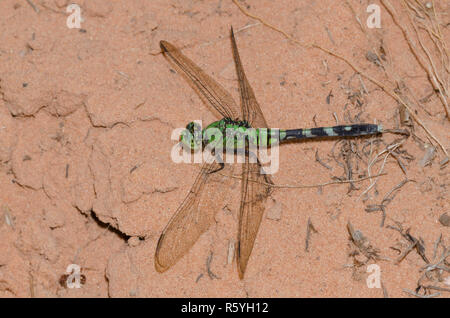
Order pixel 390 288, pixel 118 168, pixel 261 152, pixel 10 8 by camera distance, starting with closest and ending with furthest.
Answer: pixel 390 288
pixel 118 168
pixel 261 152
pixel 10 8

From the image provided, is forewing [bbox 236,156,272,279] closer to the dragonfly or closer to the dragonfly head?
the dragonfly

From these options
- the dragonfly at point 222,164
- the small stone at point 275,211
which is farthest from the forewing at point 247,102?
the small stone at point 275,211

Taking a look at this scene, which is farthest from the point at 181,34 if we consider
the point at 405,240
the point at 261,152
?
the point at 405,240

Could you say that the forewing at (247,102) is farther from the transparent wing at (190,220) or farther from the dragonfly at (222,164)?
the transparent wing at (190,220)

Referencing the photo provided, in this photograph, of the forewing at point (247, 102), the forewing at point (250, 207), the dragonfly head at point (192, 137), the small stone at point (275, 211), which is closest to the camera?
the forewing at point (250, 207)

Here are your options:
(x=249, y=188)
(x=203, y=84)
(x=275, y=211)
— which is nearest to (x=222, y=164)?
(x=249, y=188)

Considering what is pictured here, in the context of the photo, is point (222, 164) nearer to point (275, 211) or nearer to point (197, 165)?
point (197, 165)

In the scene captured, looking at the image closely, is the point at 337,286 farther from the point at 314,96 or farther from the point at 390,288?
the point at 314,96
